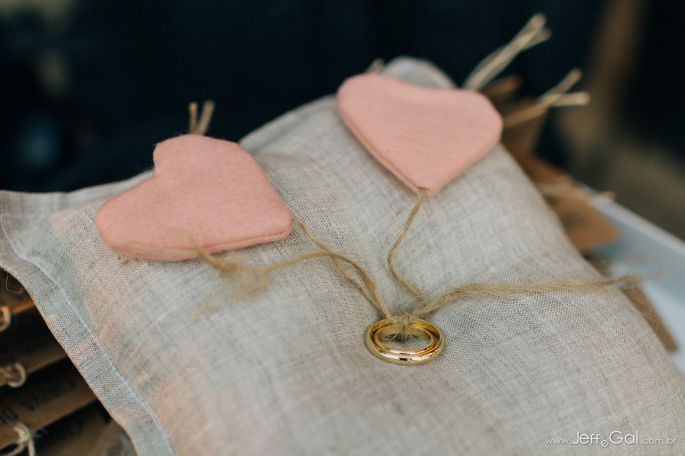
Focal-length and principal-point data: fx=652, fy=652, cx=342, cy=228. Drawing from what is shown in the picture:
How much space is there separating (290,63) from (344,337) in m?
0.59

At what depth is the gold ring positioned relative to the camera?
1.47ft

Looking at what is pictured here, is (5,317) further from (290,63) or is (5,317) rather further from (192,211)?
(290,63)

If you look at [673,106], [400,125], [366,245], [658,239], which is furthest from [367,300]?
[673,106]

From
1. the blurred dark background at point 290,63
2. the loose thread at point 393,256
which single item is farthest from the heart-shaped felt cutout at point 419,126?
the blurred dark background at point 290,63

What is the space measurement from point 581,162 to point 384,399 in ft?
2.56

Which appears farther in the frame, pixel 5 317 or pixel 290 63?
pixel 290 63

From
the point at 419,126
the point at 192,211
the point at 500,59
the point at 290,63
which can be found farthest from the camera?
the point at 290,63

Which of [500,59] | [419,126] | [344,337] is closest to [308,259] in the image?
[344,337]

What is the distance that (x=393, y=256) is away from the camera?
1.69 feet

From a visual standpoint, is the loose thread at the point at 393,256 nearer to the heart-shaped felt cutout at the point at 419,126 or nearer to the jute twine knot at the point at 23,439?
the heart-shaped felt cutout at the point at 419,126

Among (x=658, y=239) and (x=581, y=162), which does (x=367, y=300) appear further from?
(x=581, y=162)

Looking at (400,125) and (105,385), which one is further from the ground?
(400,125)

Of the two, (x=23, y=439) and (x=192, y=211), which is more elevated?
(x=192, y=211)

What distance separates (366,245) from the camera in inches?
20.2
